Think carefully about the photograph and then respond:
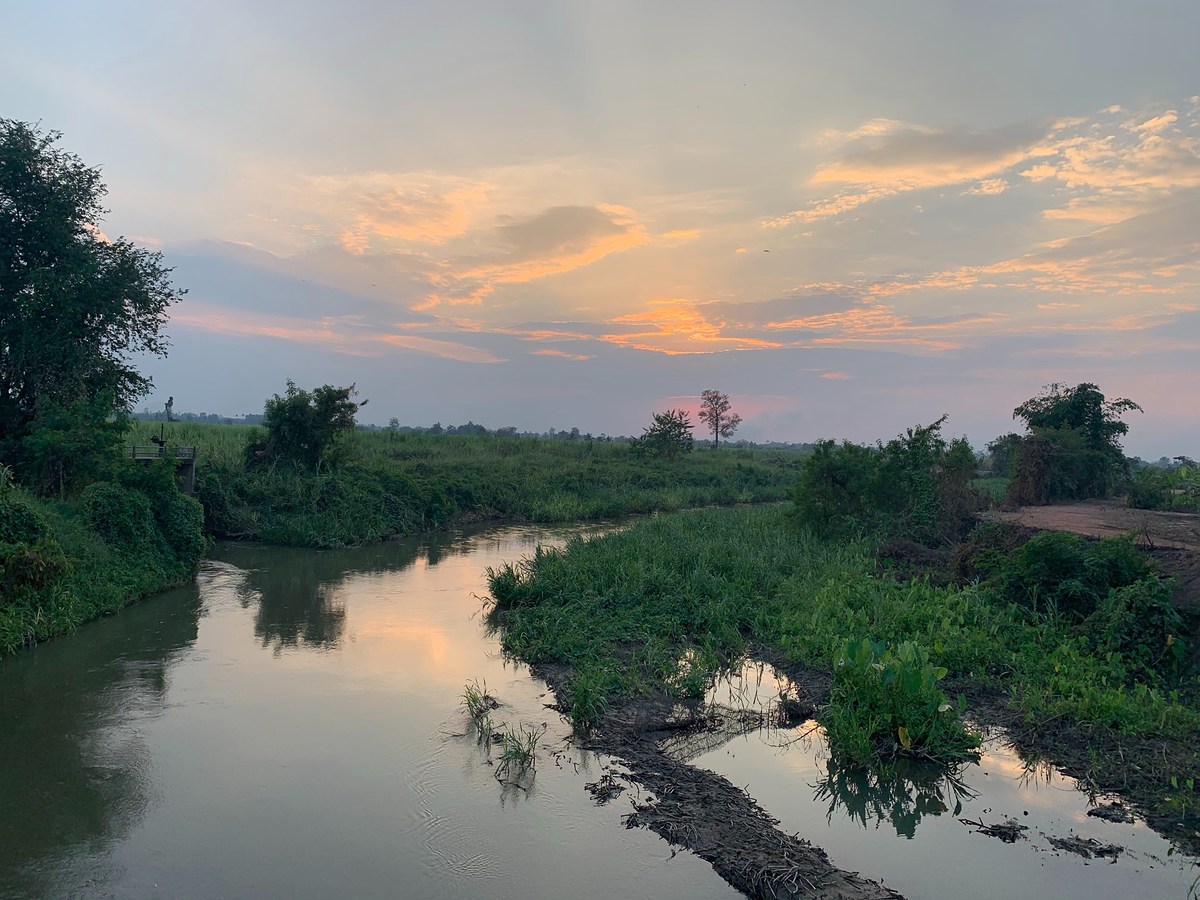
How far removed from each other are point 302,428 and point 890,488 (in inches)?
592

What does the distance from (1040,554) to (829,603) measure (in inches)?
105

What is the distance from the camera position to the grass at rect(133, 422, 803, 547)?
1867cm

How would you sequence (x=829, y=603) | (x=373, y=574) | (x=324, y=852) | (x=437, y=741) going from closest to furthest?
(x=324, y=852)
(x=437, y=741)
(x=829, y=603)
(x=373, y=574)

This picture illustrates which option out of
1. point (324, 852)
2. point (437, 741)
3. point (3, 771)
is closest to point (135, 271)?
point (3, 771)

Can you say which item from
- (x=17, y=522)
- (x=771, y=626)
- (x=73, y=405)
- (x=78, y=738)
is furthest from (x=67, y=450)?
(x=771, y=626)

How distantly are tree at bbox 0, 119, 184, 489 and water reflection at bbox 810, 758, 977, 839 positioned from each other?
44.2 feet

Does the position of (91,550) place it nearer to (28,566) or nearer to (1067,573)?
(28,566)

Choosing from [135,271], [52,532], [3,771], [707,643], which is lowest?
[3,771]

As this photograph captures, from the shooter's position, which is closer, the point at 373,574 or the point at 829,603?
the point at 829,603

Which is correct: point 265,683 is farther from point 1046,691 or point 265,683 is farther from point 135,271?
point 135,271

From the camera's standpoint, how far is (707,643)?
9.14 meters

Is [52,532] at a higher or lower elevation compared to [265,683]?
higher

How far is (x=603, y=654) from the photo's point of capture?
899cm

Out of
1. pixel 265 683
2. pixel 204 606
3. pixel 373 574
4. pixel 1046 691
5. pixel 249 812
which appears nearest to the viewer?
pixel 249 812
